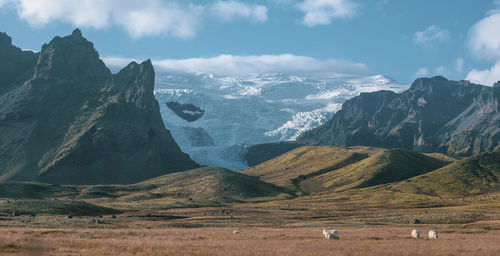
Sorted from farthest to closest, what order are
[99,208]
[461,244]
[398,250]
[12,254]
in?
[99,208] < [461,244] < [398,250] < [12,254]

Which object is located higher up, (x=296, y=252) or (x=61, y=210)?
(x=296, y=252)

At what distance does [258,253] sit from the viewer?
155 feet

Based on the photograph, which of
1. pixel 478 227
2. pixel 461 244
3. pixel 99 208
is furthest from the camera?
pixel 99 208

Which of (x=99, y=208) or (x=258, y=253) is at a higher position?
(x=258, y=253)

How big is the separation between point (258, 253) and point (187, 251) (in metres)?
6.33

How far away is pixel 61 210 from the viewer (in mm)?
147625

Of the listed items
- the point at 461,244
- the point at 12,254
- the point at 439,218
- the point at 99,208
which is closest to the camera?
the point at 12,254

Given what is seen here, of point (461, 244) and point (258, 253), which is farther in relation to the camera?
point (461, 244)

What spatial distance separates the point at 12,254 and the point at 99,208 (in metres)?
132

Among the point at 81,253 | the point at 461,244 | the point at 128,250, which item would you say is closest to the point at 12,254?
the point at 81,253

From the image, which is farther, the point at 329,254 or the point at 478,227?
the point at 478,227

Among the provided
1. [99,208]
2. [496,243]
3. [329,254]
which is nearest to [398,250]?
[329,254]

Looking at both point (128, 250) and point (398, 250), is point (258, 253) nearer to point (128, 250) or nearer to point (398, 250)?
point (128, 250)

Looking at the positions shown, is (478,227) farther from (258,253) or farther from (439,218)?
(258,253)
